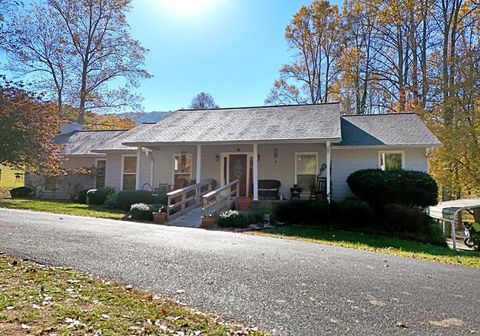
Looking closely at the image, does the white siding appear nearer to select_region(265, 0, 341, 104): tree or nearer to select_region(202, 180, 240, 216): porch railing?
select_region(202, 180, 240, 216): porch railing

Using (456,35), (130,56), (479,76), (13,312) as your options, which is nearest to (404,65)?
(456,35)

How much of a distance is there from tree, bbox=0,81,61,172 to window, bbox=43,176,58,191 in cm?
343

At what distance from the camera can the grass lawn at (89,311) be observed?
11.7ft

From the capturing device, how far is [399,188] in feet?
46.6

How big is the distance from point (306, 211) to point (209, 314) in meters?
10.1

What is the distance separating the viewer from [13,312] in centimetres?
381

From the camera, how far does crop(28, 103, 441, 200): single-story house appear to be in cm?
1593

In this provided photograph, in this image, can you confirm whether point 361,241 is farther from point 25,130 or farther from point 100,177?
point 100,177

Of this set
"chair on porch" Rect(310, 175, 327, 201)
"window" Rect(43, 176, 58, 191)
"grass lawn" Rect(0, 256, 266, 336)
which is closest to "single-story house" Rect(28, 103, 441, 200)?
"chair on porch" Rect(310, 175, 327, 201)

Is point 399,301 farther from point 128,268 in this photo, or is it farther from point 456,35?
point 456,35

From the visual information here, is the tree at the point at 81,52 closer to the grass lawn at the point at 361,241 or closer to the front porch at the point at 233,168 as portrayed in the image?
the front porch at the point at 233,168

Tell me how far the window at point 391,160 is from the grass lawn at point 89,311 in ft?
44.9

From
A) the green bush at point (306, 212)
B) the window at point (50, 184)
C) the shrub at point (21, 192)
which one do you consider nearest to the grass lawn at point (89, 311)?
the green bush at point (306, 212)

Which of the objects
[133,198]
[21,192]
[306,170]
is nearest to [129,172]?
[133,198]
